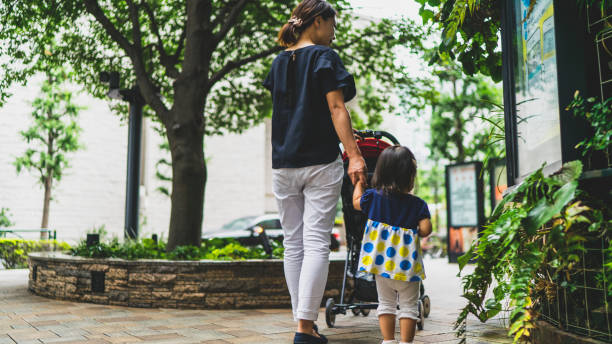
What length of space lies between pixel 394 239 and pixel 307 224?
19.4 inches

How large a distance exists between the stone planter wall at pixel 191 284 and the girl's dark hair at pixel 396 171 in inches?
103

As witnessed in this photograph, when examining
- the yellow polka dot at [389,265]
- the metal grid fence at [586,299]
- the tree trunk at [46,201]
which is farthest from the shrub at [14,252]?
the metal grid fence at [586,299]

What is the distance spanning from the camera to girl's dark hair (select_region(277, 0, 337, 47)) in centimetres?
319

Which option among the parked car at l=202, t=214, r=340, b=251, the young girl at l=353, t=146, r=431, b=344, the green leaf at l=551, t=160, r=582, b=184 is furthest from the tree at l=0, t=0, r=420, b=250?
the green leaf at l=551, t=160, r=582, b=184

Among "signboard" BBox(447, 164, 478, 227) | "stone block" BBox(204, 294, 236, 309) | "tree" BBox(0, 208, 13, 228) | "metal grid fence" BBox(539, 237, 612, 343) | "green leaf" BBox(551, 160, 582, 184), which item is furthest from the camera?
"tree" BBox(0, 208, 13, 228)

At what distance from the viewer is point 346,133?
2.97 m

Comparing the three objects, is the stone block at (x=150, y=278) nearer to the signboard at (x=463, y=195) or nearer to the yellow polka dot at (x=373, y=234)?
the yellow polka dot at (x=373, y=234)

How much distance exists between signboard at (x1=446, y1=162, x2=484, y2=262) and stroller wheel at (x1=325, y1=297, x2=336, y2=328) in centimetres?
1083

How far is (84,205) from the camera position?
20.0 meters

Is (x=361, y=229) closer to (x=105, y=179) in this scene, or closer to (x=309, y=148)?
(x=309, y=148)

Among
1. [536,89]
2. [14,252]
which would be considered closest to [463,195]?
[14,252]

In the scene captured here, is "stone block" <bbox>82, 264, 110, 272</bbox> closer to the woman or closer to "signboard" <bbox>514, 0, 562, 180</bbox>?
the woman

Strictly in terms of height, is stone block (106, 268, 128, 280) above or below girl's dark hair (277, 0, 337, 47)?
below

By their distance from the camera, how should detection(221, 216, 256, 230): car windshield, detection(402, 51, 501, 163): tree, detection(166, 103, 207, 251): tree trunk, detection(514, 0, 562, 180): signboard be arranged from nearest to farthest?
detection(514, 0, 562, 180): signboard < detection(166, 103, 207, 251): tree trunk < detection(221, 216, 256, 230): car windshield < detection(402, 51, 501, 163): tree
